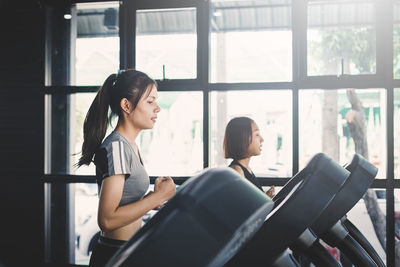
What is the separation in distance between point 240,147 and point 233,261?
5.56 ft

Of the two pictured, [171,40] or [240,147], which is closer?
[240,147]

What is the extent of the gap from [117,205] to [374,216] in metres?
2.23

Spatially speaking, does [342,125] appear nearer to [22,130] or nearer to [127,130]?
[127,130]

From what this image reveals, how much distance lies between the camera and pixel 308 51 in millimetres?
3008

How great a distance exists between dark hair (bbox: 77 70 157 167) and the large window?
5.21 feet

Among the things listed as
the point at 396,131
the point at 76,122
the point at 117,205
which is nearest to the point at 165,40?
the point at 76,122

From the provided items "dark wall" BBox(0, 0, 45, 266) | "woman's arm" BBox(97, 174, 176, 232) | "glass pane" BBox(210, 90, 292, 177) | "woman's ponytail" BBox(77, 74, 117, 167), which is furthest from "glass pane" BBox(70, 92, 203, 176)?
"woman's arm" BBox(97, 174, 176, 232)

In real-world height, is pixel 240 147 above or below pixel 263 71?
below

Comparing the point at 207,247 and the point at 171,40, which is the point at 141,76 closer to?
the point at 207,247

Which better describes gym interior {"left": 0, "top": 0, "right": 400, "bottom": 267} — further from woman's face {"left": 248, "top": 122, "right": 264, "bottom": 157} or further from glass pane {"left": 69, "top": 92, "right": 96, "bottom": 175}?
woman's face {"left": 248, "top": 122, "right": 264, "bottom": 157}

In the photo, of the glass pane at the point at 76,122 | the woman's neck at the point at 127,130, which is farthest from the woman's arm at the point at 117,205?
the glass pane at the point at 76,122

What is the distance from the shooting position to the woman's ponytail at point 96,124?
1469 mm

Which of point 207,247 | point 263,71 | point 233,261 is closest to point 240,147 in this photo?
point 263,71

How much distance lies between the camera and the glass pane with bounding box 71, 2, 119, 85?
10.7ft
